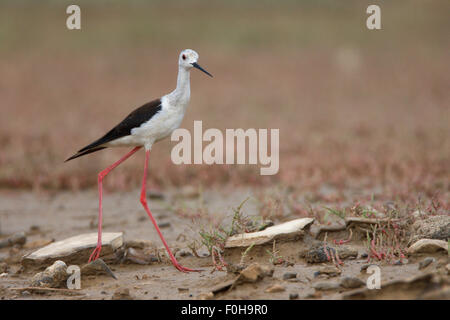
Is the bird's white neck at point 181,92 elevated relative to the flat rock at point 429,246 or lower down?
elevated

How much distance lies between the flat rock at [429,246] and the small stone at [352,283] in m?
0.72

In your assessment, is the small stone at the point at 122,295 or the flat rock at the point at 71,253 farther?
the flat rock at the point at 71,253

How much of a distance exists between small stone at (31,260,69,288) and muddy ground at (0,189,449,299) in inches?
3.6

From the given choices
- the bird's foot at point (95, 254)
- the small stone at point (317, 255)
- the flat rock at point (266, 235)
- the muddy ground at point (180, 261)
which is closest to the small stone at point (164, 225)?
the muddy ground at point (180, 261)

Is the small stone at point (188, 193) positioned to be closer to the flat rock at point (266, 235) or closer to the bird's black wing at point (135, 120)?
the bird's black wing at point (135, 120)

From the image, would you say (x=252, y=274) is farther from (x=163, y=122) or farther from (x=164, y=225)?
(x=164, y=225)

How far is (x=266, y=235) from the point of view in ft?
14.6

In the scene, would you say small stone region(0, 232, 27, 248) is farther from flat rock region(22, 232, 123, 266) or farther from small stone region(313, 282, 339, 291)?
small stone region(313, 282, 339, 291)

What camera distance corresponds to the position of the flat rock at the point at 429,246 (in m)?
4.02

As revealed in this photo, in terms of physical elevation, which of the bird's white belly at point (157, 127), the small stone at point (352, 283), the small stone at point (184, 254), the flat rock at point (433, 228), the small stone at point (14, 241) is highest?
the bird's white belly at point (157, 127)

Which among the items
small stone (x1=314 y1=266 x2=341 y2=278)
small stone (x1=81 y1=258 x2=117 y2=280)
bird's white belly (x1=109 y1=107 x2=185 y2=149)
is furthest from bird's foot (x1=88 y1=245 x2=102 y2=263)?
small stone (x1=314 y1=266 x2=341 y2=278)

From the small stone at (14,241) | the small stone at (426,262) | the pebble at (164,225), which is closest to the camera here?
the small stone at (426,262)

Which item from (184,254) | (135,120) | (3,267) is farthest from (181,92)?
(3,267)

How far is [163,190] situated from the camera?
7629 mm
